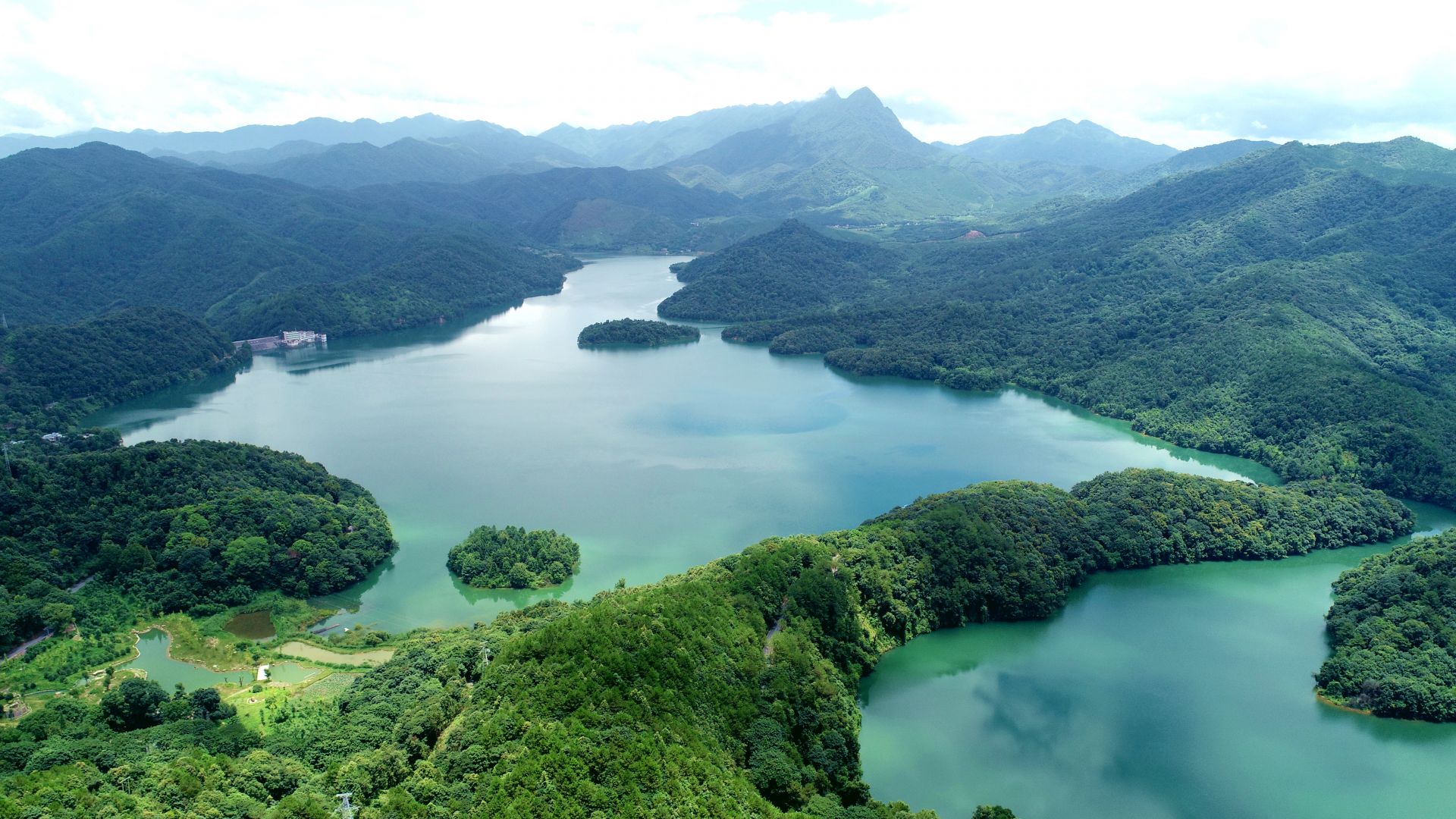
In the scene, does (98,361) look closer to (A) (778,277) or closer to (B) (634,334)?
(B) (634,334)

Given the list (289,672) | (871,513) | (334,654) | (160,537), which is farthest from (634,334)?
(289,672)

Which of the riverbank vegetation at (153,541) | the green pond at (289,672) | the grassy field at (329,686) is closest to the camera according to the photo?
the grassy field at (329,686)

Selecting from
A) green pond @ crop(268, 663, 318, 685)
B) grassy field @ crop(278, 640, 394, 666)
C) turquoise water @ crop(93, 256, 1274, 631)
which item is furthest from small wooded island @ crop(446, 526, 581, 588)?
green pond @ crop(268, 663, 318, 685)

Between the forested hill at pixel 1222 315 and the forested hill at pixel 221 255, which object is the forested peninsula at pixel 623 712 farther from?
the forested hill at pixel 221 255

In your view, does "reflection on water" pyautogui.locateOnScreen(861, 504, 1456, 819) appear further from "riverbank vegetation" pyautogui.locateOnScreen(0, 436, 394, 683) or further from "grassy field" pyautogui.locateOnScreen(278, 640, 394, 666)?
"riverbank vegetation" pyautogui.locateOnScreen(0, 436, 394, 683)

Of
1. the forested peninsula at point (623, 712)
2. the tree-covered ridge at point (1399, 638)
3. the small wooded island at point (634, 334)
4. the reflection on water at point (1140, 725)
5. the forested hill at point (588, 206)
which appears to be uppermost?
the forested hill at point (588, 206)

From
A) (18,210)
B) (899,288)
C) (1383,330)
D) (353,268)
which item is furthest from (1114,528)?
(18,210)

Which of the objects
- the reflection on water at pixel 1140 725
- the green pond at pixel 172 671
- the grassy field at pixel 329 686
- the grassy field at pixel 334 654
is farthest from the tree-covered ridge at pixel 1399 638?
the green pond at pixel 172 671

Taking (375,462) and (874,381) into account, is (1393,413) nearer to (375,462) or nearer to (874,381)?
(874,381)
